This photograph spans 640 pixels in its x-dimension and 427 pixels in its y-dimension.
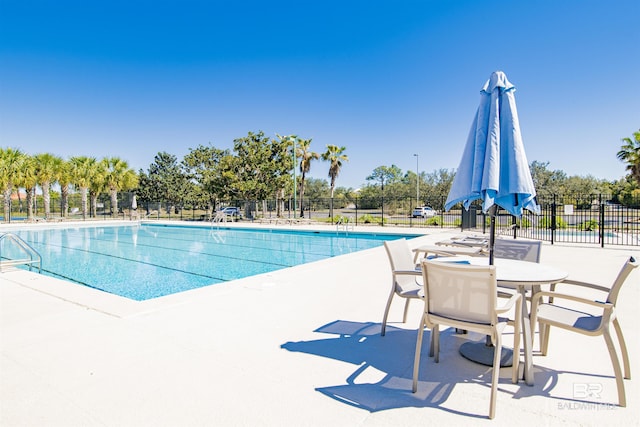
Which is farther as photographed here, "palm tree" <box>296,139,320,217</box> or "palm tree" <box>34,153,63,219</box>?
"palm tree" <box>296,139,320,217</box>

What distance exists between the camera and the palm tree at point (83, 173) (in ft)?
76.5

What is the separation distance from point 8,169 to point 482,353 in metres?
26.0

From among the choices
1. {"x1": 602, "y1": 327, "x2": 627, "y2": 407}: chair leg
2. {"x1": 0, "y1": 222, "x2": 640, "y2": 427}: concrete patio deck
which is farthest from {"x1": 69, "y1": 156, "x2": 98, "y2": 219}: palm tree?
{"x1": 602, "y1": 327, "x2": 627, "y2": 407}: chair leg

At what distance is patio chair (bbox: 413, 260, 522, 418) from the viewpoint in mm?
1938

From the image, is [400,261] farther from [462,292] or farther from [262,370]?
[262,370]

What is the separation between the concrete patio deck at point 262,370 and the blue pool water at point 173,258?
2.80 m

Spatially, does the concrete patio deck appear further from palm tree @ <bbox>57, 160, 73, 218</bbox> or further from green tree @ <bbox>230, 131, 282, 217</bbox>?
palm tree @ <bbox>57, 160, 73, 218</bbox>

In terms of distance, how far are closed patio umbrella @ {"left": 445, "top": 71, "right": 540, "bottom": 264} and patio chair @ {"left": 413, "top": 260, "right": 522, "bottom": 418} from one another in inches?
24.8

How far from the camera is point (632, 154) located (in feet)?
61.1

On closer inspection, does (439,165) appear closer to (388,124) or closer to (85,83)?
(388,124)

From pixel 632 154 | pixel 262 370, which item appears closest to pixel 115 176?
pixel 262 370

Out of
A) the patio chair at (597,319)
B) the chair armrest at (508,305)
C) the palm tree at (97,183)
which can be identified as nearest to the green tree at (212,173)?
the palm tree at (97,183)

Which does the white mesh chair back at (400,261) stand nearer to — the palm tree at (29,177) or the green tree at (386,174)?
the palm tree at (29,177)

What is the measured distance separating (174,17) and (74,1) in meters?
3.49
